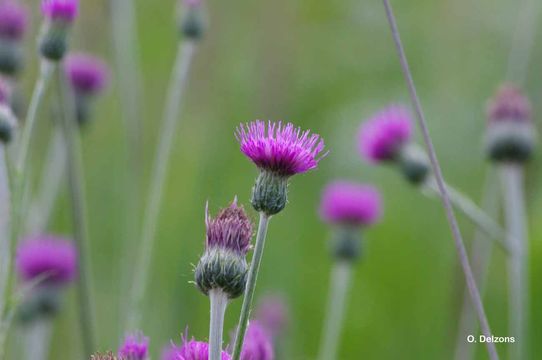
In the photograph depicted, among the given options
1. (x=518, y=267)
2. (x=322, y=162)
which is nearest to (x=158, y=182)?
(x=518, y=267)

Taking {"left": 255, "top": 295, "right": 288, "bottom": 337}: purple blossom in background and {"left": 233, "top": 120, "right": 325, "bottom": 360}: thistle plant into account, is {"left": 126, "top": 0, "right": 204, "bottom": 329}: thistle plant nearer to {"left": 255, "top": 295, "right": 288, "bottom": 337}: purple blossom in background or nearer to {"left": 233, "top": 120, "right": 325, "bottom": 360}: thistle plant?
{"left": 255, "top": 295, "right": 288, "bottom": 337}: purple blossom in background

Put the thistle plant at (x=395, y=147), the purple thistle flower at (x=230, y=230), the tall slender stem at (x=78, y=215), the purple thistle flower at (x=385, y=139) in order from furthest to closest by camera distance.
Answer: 1. the purple thistle flower at (x=385, y=139)
2. the thistle plant at (x=395, y=147)
3. the tall slender stem at (x=78, y=215)
4. the purple thistle flower at (x=230, y=230)

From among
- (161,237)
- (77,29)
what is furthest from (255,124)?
(161,237)

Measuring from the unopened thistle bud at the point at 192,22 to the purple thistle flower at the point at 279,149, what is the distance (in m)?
0.93

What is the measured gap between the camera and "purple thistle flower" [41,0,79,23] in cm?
124

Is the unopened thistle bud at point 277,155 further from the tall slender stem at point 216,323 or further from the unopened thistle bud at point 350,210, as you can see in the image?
the unopened thistle bud at point 350,210

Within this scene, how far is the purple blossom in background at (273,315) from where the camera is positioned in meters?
1.76

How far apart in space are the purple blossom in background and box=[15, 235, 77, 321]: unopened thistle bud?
372mm

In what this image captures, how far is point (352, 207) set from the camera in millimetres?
1902

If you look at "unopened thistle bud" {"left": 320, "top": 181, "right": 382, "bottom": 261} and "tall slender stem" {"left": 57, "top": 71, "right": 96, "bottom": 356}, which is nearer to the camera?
"tall slender stem" {"left": 57, "top": 71, "right": 96, "bottom": 356}

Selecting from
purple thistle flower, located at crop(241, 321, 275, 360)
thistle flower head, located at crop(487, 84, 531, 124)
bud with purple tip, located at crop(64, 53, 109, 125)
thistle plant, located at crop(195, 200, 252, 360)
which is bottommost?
purple thistle flower, located at crop(241, 321, 275, 360)

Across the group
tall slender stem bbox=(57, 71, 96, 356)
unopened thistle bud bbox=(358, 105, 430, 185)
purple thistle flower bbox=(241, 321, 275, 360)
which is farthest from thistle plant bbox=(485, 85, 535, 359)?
purple thistle flower bbox=(241, 321, 275, 360)

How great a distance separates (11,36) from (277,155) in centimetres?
103

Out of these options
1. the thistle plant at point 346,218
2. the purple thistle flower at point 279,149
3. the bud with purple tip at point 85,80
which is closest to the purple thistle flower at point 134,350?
the purple thistle flower at point 279,149
